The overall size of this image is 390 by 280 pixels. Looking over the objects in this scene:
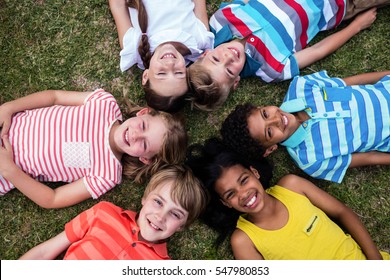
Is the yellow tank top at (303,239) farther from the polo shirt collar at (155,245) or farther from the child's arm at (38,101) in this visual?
the child's arm at (38,101)

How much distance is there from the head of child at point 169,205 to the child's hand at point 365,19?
5.38ft

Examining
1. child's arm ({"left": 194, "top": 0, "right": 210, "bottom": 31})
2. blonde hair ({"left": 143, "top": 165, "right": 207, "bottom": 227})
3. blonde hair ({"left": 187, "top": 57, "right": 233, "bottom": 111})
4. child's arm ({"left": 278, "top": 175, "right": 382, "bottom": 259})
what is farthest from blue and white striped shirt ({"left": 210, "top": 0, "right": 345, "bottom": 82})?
blonde hair ({"left": 143, "top": 165, "right": 207, "bottom": 227})

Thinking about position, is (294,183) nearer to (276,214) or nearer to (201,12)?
(276,214)

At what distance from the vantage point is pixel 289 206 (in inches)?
107

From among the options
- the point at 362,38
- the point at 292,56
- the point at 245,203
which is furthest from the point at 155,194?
the point at 362,38

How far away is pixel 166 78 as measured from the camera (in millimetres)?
2652

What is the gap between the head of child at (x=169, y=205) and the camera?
2516 mm

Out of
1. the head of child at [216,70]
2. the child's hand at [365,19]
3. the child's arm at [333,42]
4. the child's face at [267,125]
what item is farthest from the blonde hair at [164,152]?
the child's hand at [365,19]

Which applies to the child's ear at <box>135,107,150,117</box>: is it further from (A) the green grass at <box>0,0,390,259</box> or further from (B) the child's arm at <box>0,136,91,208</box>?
(B) the child's arm at <box>0,136,91,208</box>

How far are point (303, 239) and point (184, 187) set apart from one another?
32.0 inches

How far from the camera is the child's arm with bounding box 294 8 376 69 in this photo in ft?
9.93

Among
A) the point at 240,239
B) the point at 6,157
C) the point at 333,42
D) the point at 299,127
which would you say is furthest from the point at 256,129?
the point at 6,157

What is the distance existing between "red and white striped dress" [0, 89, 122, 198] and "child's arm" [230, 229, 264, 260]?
34.7 inches
